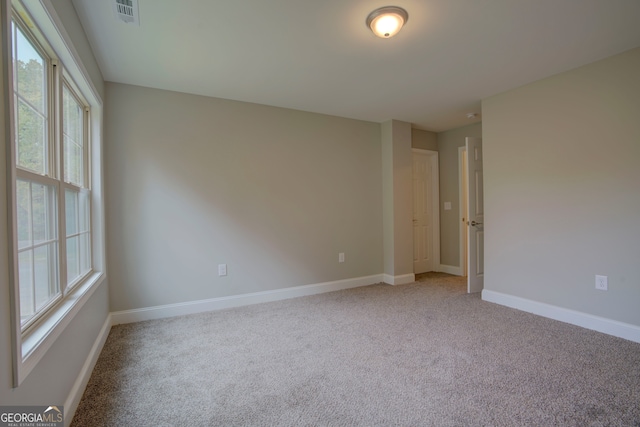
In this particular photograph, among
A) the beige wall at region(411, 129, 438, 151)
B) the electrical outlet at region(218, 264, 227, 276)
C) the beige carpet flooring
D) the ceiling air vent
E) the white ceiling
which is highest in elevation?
the ceiling air vent

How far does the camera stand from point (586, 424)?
155 cm

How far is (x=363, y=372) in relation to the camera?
206 cm

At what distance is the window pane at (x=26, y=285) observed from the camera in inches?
52.5

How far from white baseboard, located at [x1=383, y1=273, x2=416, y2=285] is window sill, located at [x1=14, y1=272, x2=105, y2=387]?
3.52 metres

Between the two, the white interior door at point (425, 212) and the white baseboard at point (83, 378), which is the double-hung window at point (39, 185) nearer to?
the white baseboard at point (83, 378)

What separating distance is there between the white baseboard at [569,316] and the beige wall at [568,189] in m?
0.05

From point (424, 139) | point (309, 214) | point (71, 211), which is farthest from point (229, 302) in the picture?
point (424, 139)

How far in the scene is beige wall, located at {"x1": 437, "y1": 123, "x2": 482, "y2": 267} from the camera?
16.1 ft

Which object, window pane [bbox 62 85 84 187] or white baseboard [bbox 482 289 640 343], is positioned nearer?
window pane [bbox 62 85 84 187]

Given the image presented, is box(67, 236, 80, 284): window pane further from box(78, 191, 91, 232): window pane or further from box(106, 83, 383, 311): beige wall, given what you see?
box(106, 83, 383, 311): beige wall

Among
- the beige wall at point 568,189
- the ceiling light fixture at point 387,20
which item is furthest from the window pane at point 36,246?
the beige wall at point 568,189

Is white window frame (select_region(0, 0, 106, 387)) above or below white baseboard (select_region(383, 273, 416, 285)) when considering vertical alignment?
above

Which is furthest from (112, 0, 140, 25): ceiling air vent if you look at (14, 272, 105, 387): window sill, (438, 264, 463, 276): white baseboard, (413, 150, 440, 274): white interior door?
(438, 264, 463, 276): white baseboard

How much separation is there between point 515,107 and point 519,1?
5.36ft
